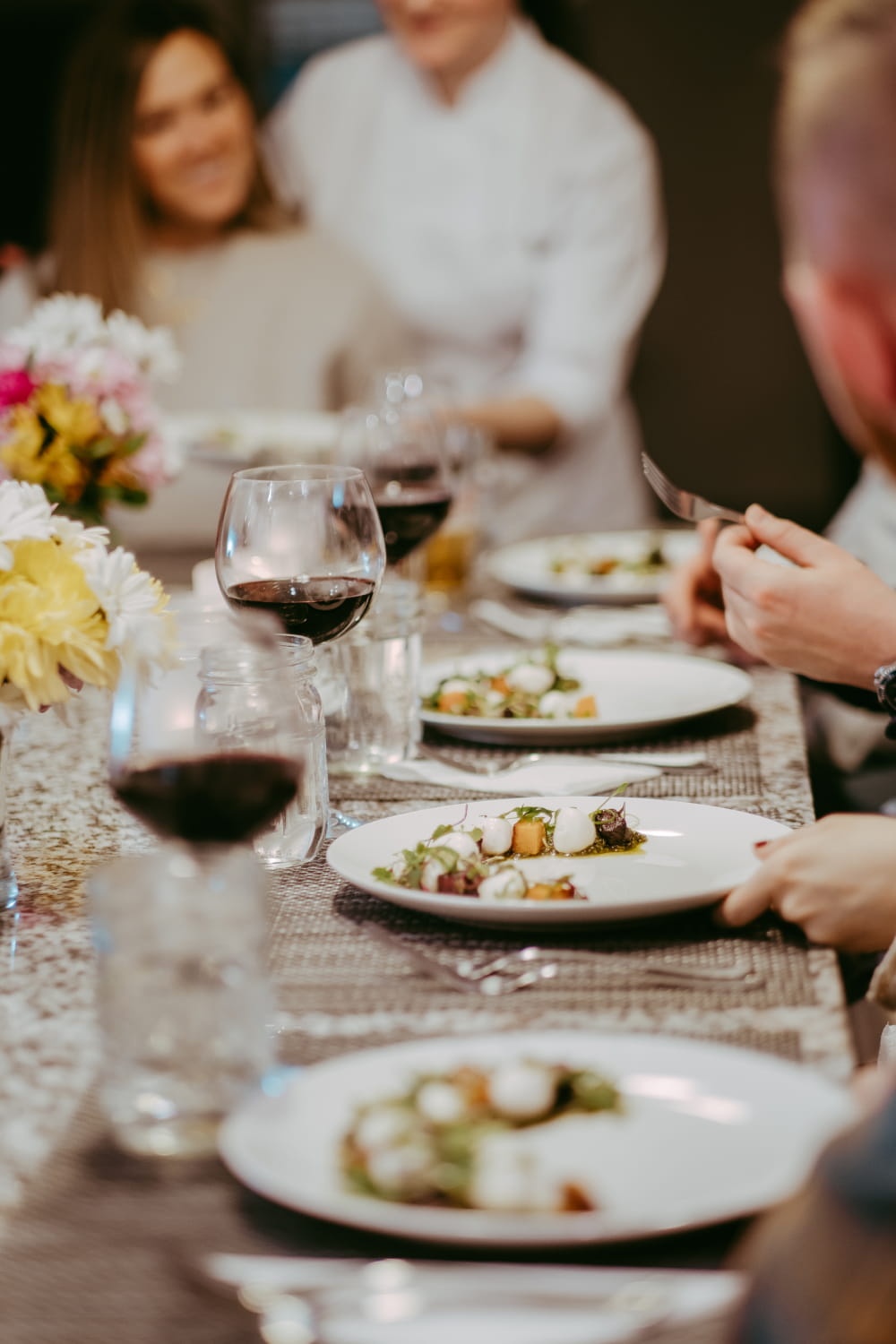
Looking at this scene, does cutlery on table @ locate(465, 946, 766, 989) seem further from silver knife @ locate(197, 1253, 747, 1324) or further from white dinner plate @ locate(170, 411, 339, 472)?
white dinner plate @ locate(170, 411, 339, 472)

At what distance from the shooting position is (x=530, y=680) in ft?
4.96

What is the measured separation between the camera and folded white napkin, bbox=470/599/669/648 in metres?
1.89

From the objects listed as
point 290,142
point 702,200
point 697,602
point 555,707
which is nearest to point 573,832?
point 555,707

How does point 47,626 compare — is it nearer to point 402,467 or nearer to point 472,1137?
point 472,1137

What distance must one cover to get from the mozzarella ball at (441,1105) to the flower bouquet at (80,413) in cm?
112

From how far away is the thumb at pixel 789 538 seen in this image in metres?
1.34

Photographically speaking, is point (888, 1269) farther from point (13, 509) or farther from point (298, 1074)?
point (13, 509)

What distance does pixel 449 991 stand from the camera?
2.88ft

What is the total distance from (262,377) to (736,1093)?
8.90ft

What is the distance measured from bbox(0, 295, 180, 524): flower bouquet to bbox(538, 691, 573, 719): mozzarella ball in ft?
1.77

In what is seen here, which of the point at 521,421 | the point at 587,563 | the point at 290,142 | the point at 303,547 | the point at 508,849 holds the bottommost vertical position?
the point at 521,421

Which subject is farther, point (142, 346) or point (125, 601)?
point (142, 346)

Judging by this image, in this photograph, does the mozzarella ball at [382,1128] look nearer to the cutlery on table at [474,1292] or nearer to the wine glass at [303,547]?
the cutlery on table at [474,1292]

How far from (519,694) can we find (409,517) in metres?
0.27
